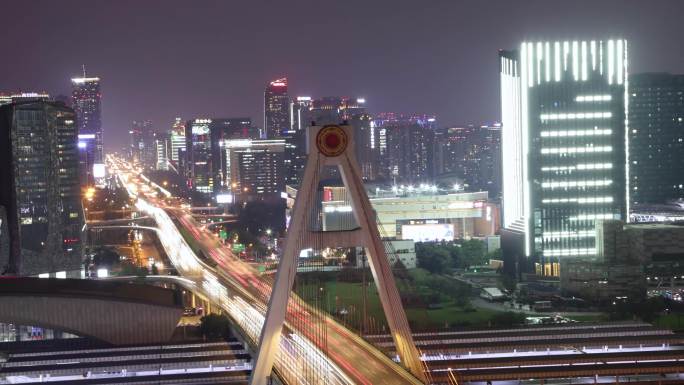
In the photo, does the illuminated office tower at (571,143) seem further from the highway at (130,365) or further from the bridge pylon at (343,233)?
the bridge pylon at (343,233)

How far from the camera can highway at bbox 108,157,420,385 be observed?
12250mm

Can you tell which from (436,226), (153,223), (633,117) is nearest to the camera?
(436,226)

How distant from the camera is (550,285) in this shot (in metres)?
24.3

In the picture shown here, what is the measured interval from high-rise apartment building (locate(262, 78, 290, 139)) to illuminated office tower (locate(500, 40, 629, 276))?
43638 mm

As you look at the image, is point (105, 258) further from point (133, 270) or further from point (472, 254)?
point (472, 254)

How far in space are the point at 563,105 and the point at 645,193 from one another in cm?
1968

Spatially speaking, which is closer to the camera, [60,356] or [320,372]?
[320,372]

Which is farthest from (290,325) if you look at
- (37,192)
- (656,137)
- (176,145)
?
(176,145)

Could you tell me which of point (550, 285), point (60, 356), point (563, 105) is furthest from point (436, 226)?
point (60, 356)

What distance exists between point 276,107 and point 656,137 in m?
31.3

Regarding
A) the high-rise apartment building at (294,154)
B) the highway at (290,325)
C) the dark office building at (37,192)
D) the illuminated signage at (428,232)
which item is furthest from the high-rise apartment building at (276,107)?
the dark office building at (37,192)

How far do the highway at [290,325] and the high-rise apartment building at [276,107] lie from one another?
110ft

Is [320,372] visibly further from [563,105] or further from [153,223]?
[153,223]

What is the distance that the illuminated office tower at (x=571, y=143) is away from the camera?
2731 cm
